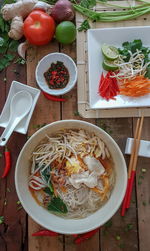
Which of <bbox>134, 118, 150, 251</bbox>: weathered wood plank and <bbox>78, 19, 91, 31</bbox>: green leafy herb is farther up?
<bbox>78, 19, 91, 31</bbox>: green leafy herb

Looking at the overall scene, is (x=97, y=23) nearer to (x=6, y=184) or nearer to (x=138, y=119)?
(x=138, y=119)

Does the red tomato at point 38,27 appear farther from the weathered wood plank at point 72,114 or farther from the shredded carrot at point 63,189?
the shredded carrot at point 63,189

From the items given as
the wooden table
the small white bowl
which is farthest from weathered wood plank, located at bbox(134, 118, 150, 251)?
the small white bowl

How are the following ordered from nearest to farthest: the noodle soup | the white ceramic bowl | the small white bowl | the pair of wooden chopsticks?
the white ceramic bowl, the noodle soup, the pair of wooden chopsticks, the small white bowl

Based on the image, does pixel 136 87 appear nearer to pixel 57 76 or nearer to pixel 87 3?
pixel 57 76

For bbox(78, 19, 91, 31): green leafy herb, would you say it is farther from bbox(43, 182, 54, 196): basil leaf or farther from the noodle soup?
bbox(43, 182, 54, 196): basil leaf

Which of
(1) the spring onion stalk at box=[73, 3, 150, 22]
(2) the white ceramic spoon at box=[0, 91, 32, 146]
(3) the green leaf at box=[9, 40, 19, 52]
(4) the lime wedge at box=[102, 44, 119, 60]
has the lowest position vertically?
(2) the white ceramic spoon at box=[0, 91, 32, 146]
